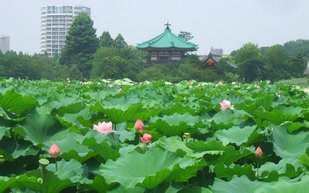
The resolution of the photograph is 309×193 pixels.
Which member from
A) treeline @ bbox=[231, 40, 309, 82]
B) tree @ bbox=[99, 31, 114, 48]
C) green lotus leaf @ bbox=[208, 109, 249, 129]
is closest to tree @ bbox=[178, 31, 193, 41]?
tree @ bbox=[99, 31, 114, 48]

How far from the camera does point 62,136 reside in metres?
1.60

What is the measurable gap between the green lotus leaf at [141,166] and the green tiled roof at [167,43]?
33008 millimetres

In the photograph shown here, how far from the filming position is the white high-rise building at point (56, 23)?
10100 centimetres

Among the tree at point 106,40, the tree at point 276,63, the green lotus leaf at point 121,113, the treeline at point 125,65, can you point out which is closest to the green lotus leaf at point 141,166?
the green lotus leaf at point 121,113

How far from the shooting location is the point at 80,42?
4412 cm

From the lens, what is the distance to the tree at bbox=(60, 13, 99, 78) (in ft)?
144

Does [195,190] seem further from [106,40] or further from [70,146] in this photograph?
[106,40]

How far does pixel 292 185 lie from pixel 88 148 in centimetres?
63

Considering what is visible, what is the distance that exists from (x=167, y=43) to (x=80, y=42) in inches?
461

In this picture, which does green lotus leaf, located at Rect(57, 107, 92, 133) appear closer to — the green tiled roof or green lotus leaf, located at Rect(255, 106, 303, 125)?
green lotus leaf, located at Rect(255, 106, 303, 125)

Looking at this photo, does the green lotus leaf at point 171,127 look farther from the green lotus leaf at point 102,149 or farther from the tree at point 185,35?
the tree at point 185,35

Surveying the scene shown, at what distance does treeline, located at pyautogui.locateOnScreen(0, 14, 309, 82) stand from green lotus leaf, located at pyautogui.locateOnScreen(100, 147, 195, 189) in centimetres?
2385

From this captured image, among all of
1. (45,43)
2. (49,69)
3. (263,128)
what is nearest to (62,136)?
(263,128)

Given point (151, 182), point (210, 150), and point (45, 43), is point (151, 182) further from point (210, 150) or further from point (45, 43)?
point (45, 43)
